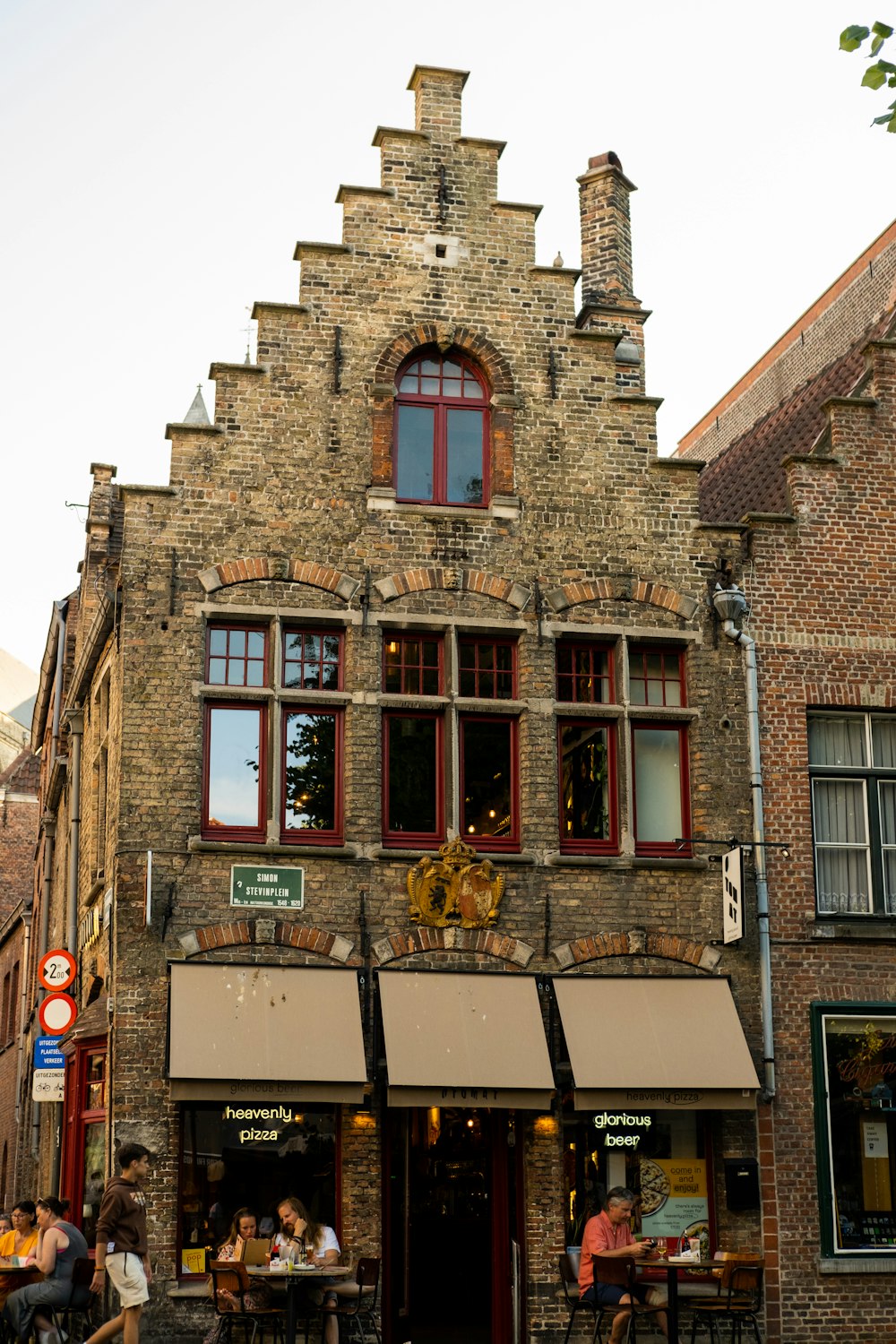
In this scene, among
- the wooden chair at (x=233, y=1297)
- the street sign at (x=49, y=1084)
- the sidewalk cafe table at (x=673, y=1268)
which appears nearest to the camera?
the wooden chair at (x=233, y=1297)

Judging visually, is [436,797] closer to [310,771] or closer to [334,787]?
[334,787]

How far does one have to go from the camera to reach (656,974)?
17672mm

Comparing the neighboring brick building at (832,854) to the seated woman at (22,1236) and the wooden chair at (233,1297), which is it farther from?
the seated woman at (22,1236)

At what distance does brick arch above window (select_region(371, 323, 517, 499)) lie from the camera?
18.3m

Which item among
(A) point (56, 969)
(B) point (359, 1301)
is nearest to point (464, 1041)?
(B) point (359, 1301)

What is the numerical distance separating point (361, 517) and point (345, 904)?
3.95 metres

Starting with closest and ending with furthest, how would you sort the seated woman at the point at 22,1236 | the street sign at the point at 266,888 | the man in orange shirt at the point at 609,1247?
1. the man in orange shirt at the point at 609,1247
2. the seated woman at the point at 22,1236
3. the street sign at the point at 266,888

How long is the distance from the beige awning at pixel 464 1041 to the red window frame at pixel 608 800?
59.7 inches

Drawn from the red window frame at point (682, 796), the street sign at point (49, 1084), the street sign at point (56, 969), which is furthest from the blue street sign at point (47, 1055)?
the red window frame at point (682, 796)

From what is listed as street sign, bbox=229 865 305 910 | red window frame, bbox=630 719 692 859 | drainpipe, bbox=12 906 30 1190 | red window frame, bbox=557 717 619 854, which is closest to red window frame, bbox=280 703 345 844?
street sign, bbox=229 865 305 910

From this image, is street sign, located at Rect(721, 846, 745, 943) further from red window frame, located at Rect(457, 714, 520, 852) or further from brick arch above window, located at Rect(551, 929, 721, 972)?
red window frame, located at Rect(457, 714, 520, 852)

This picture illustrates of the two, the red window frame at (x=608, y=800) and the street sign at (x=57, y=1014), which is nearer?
the red window frame at (x=608, y=800)

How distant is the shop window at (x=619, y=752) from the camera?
18.2 metres

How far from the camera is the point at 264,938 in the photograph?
55.3ft
